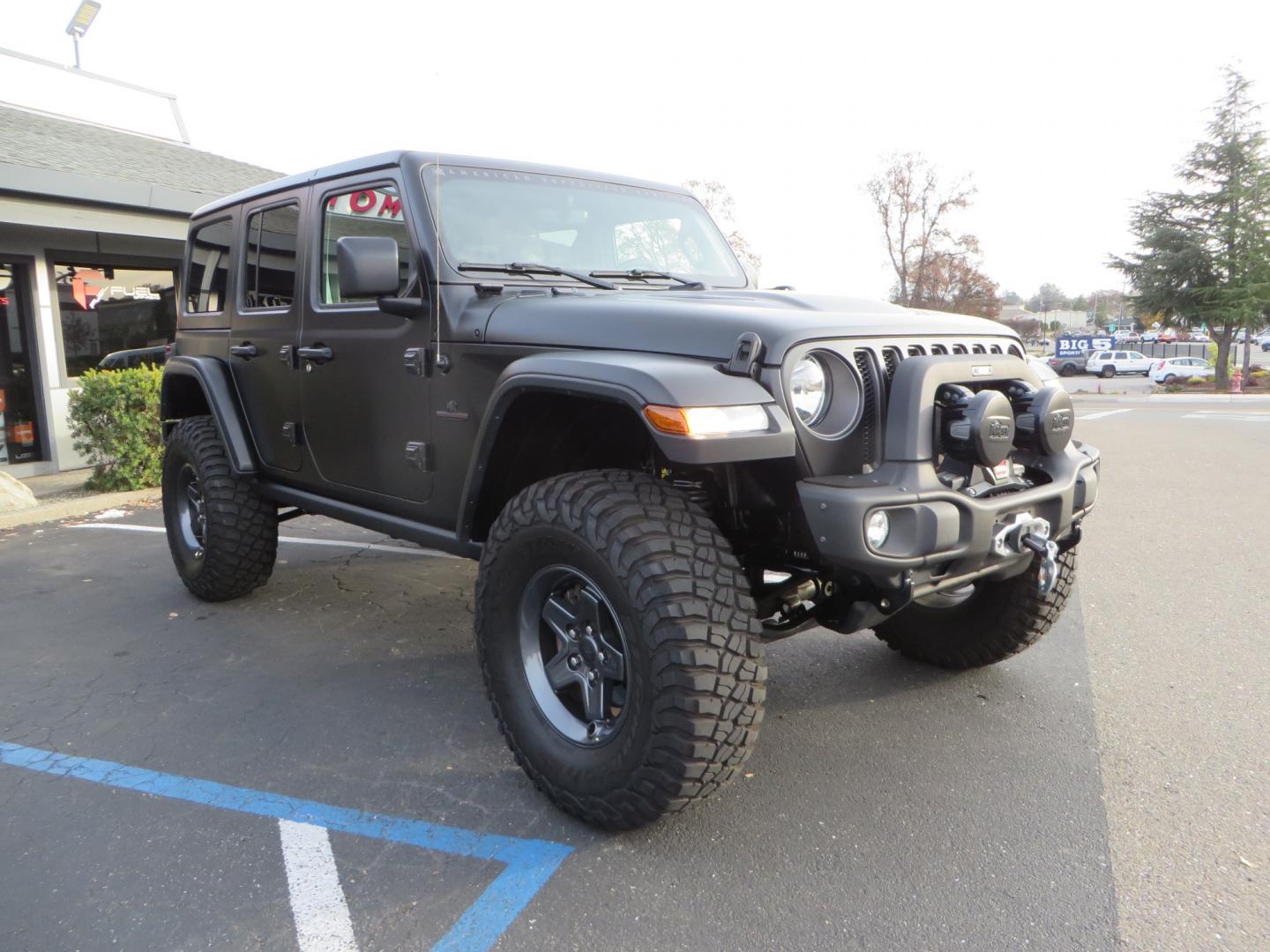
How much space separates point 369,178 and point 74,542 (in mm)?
4590

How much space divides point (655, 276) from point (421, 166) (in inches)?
37.8

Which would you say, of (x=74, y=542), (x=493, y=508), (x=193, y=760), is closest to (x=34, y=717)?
(x=193, y=760)

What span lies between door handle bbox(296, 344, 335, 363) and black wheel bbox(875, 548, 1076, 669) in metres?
2.55

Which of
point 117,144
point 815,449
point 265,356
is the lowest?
point 815,449

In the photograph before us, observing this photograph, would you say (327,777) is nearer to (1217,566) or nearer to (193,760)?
(193,760)

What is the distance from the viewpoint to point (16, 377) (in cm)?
962

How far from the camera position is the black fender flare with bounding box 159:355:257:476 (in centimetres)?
432

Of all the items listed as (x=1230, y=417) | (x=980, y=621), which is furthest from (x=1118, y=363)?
(x=980, y=621)

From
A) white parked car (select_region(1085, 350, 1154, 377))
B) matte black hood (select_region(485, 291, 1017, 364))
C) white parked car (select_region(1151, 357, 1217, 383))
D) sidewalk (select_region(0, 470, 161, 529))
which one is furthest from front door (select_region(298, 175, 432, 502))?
white parked car (select_region(1085, 350, 1154, 377))

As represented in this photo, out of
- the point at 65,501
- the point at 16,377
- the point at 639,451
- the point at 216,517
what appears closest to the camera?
the point at 639,451

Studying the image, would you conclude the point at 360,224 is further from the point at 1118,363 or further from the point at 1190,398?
the point at 1118,363

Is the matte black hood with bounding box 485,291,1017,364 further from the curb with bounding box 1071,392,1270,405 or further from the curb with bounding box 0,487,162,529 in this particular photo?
the curb with bounding box 1071,392,1270,405

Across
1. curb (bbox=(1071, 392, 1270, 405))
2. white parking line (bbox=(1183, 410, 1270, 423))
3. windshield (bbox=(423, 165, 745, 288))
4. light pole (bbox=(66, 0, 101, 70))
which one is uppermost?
light pole (bbox=(66, 0, 101, 70))

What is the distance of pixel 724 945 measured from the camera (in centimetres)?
210
